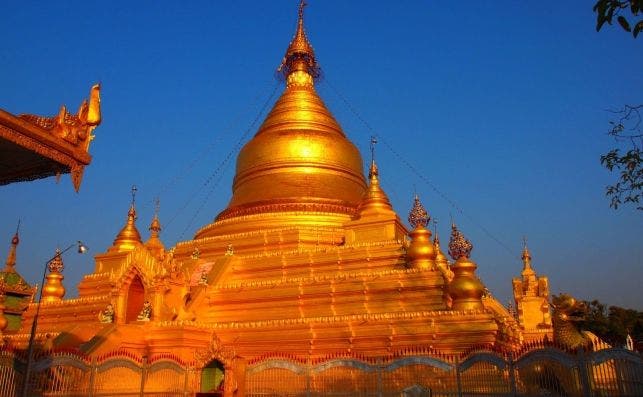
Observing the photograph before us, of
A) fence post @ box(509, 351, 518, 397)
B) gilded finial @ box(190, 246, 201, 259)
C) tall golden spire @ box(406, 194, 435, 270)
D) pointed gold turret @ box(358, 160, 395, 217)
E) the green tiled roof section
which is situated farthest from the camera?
the green tiled roof section

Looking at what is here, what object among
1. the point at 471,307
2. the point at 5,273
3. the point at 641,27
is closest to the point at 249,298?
the point at 471,307

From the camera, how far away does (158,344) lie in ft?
52.4

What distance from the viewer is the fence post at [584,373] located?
8.59m

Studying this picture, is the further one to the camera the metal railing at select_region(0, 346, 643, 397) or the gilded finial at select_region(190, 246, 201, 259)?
the gilded finial at select_region(190, 246, 201, 259)

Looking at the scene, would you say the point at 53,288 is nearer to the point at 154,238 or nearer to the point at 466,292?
the point at 154,238

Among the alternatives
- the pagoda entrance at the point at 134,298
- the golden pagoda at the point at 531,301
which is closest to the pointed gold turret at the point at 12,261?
the pagoda entrance at the point at 134,298

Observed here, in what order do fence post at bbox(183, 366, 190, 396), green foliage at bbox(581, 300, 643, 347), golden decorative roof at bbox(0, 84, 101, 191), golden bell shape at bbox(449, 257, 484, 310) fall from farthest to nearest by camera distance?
green foliage at bbox(581, 300, 643, 347) < golden bell shape at bbox(449, 257, 484, 310) < fence post at bbox(183, 366, 190, 396) < golden decorative roof at bbox(0, 84, 101, 191)

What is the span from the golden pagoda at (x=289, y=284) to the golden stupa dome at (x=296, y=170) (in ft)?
0.22

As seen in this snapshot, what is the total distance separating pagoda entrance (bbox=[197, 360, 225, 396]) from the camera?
1125cm

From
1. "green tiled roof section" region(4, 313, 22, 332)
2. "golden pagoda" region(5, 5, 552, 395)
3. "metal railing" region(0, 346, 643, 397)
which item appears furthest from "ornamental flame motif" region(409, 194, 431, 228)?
"green tiled roof section" region(4, 313, 22, 332)

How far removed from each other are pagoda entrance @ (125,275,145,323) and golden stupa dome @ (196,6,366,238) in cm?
573

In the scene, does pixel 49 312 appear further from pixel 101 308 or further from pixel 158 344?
pixel 158 344

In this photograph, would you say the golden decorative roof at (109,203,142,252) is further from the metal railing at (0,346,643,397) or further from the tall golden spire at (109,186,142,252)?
the metal railing at (0,346,643,397)

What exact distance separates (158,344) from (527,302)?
20083 millimetres
